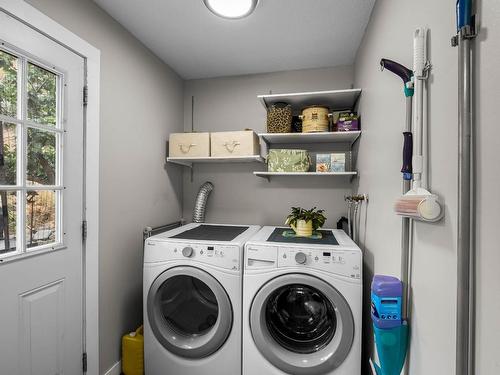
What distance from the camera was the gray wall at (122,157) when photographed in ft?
5.55

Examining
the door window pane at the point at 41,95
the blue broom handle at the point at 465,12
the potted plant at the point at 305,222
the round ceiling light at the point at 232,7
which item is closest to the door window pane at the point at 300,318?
the potted plant at the point at 305,222

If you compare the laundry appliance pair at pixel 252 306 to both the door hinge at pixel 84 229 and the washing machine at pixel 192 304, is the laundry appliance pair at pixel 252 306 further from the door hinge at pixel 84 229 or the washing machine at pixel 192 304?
the door hinge at pixel 84 229

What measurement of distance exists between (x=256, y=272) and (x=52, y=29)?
5.72ft

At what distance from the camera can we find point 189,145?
91.9 inches

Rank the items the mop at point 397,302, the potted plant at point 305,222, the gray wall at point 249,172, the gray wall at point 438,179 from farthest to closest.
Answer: the gray wall at point 249,172 < the potted plant at point 305,222 < the mop at point 397,302 < the gray wall at point 438,179

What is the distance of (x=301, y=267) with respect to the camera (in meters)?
1.57

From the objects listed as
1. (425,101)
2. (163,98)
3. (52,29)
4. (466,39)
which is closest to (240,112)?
(163,98)

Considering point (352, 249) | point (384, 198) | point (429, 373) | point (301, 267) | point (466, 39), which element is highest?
point (466, 39)

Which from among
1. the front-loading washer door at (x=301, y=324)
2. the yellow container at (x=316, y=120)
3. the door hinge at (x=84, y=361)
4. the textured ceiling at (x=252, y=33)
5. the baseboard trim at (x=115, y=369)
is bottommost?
the baseboard trim at (x=115, y=369)

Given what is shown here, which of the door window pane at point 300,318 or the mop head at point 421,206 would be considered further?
the door window pane at point 300,318

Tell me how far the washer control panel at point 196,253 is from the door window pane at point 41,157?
71 centimetres

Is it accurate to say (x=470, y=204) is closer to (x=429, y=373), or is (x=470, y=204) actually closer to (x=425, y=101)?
(x=425, y=101)

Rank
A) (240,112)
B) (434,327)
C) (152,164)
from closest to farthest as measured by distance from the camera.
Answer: (434,327) < (152,164) < (240,112)

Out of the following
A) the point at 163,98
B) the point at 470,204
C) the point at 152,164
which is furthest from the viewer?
the point at 163,98
